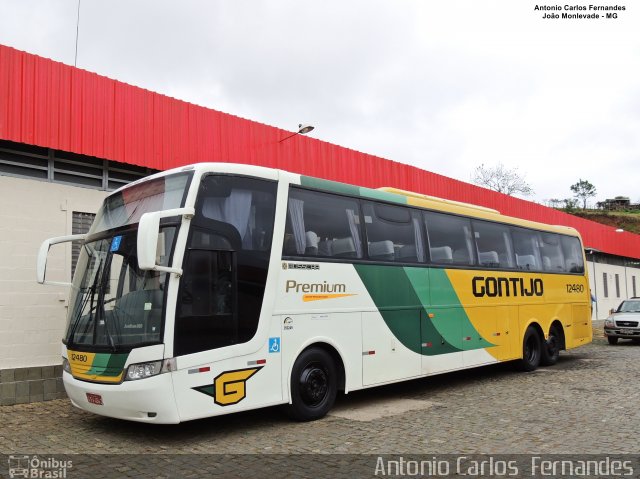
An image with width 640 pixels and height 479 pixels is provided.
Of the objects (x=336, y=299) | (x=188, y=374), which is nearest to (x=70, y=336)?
(x=188, y=374)

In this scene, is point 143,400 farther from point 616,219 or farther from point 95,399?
point 616,219

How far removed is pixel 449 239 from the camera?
10.6m

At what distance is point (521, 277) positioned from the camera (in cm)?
1261

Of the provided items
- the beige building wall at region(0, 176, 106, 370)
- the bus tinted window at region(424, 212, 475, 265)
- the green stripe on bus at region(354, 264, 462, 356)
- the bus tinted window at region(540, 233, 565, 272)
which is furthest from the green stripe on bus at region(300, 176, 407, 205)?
the bus tinted window at region(540, 233, 565, 272)

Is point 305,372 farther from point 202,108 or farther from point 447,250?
point 202,108

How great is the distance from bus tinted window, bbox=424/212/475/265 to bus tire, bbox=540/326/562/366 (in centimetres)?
409

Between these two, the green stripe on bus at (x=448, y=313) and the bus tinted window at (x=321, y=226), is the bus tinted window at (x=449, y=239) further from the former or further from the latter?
the bus tinted window at (x=321, y=226)

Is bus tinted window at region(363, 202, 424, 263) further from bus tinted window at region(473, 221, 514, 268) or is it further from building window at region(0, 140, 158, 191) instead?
building window at region(0, 140, 158, 191)

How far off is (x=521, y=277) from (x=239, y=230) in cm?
804

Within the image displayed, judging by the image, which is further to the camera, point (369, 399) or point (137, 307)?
point (369, 399)

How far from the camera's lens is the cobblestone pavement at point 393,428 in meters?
6.22

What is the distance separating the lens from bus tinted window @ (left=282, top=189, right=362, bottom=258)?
Answer: 7684 mm

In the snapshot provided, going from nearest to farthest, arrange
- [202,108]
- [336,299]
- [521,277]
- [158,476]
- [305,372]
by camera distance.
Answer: [158,476]
[305,372]
[336,299]
[202,108]
[521,277]

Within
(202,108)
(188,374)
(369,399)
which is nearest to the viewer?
(188,374)
